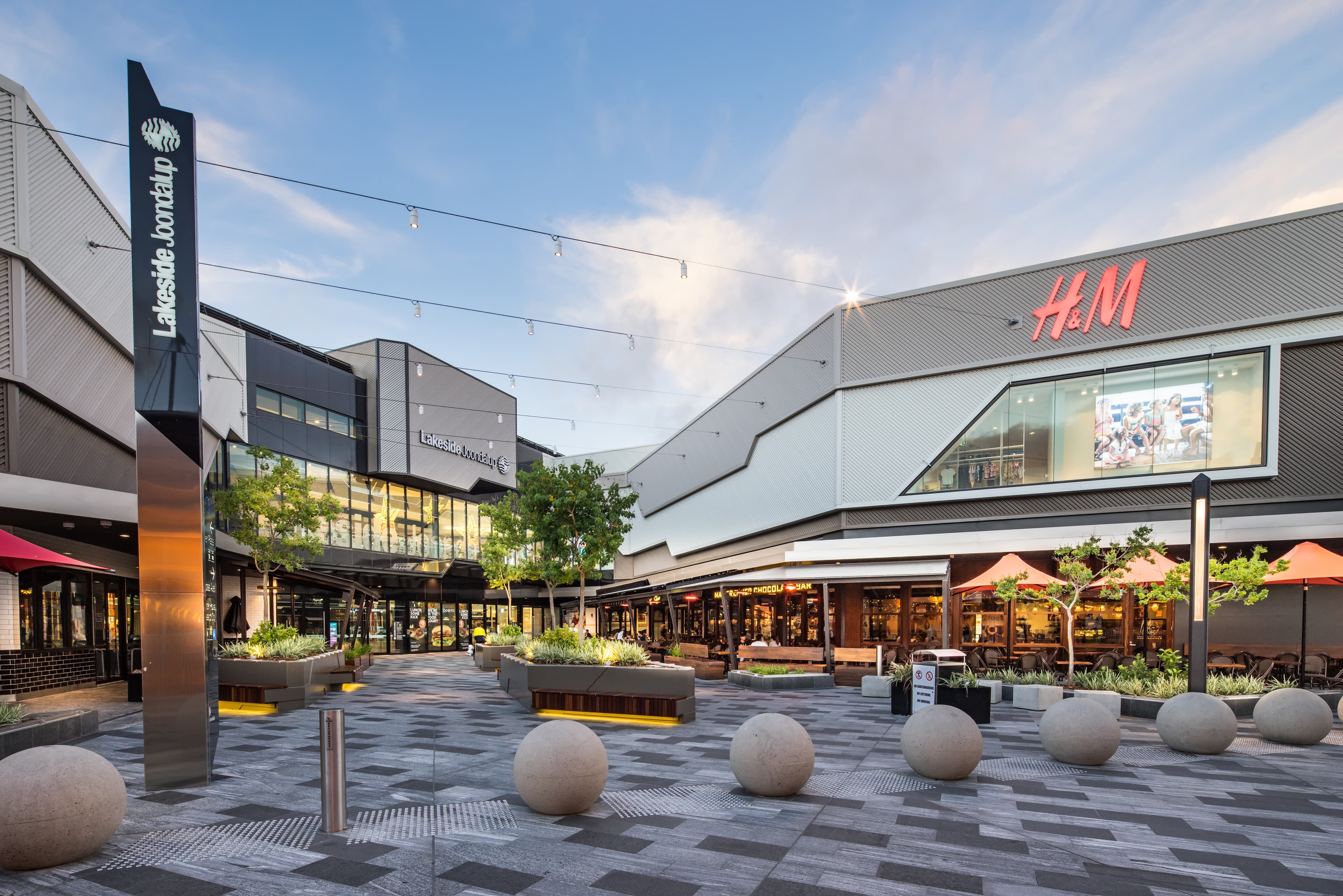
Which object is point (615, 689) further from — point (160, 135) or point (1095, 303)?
point (1095, 303)

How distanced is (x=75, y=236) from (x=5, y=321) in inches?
124

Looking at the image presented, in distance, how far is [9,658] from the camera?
15.7 metres

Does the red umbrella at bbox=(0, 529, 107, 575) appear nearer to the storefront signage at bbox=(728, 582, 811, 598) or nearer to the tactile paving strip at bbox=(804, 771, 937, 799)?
the tactile paving strip at bbox=(804, 771, 937, 799)

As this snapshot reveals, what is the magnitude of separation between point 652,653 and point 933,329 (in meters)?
14.7

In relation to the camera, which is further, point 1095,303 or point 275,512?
point 1095,303

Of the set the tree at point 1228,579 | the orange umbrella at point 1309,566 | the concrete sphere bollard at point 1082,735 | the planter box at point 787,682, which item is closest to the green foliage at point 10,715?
the concrete sphere bollard at point 1082,735

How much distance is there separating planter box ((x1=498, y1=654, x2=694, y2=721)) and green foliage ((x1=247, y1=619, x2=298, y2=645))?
605cm

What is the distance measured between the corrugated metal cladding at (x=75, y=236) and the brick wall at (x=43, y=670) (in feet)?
23.8

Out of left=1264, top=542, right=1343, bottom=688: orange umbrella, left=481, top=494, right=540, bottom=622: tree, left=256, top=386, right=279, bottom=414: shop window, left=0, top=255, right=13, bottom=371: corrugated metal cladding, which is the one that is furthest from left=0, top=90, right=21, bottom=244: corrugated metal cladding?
left=1264, top=542, right=1343, bottom=688: orange umbrella

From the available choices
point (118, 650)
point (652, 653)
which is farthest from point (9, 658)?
point (652, 653)

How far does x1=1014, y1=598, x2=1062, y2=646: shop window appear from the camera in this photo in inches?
916

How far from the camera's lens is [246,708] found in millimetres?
14289

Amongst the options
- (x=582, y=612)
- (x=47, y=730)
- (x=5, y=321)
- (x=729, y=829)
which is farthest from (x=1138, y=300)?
(x=5, y=321)

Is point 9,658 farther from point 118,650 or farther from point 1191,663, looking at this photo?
point 1191,663
